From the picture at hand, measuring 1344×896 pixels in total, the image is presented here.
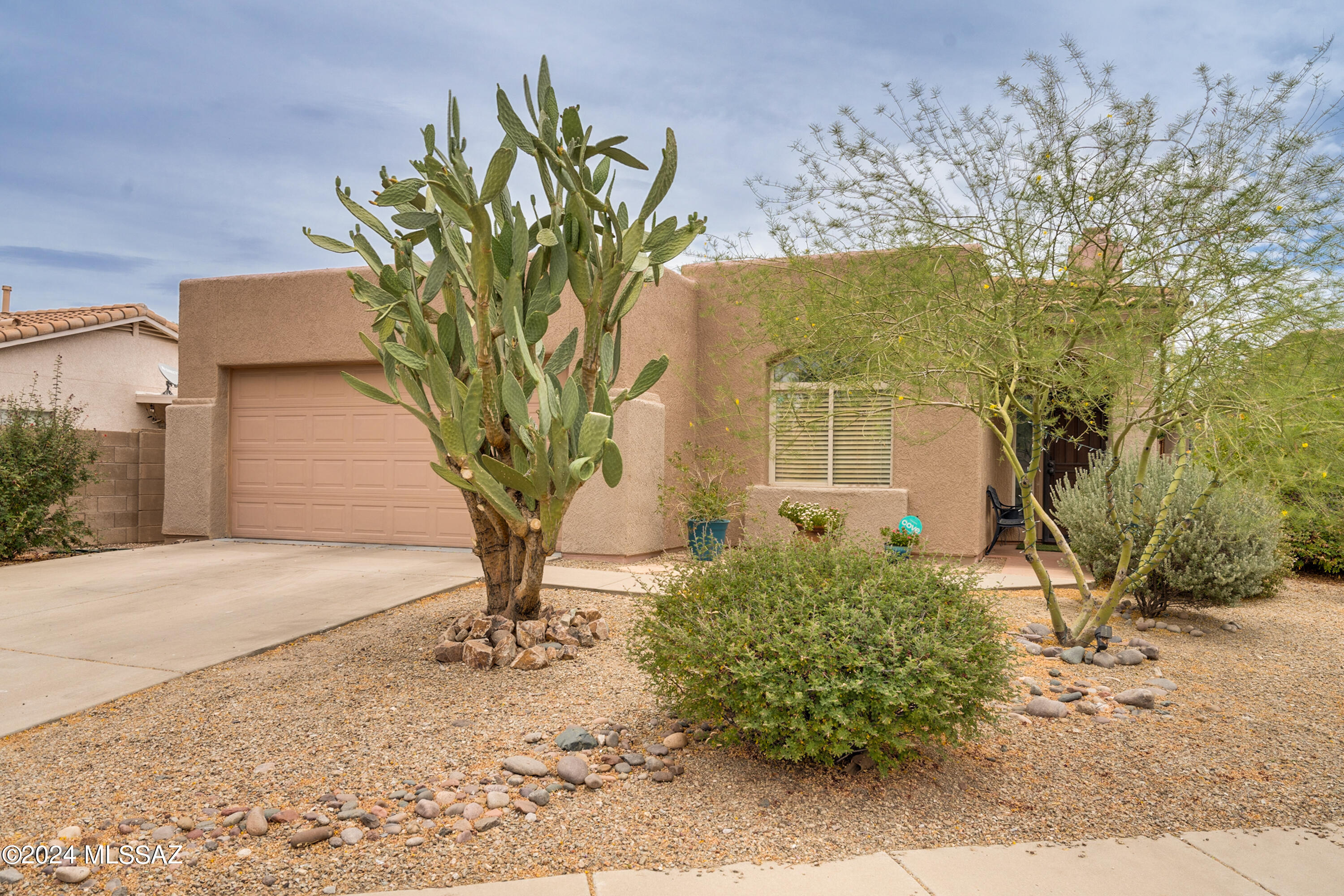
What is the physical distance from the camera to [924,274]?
5762mm

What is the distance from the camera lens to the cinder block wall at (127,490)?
445 inches

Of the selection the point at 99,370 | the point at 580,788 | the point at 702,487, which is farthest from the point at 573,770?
the point at 99,370

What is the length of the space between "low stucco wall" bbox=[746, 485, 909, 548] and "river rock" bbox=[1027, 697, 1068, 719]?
518cm

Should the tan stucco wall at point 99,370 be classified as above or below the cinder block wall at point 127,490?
above

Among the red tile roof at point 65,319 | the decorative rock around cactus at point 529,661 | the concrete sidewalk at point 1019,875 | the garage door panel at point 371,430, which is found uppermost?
the red tile roof at point 65,319

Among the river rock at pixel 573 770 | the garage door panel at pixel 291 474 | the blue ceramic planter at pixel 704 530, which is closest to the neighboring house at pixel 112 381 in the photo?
the garage door panel at pixel 291 474

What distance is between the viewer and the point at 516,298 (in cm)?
471

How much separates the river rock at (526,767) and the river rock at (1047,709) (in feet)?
8.57

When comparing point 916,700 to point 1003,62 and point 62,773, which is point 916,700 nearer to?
point 62,773

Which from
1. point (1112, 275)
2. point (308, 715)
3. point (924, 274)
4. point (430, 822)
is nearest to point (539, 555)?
point (308, 715)

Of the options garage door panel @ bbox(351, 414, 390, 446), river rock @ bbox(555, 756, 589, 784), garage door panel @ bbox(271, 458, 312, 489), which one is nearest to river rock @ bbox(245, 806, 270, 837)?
river rock @ bbox(555, 756, 589, 784)

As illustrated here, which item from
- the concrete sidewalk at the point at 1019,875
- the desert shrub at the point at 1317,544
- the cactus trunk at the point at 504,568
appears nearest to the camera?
the concrete sidewalk at the point at 1019,875

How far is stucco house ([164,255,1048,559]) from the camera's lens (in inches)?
387

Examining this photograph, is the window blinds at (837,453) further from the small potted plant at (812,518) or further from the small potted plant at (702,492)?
the small potted plant at (812,518)
